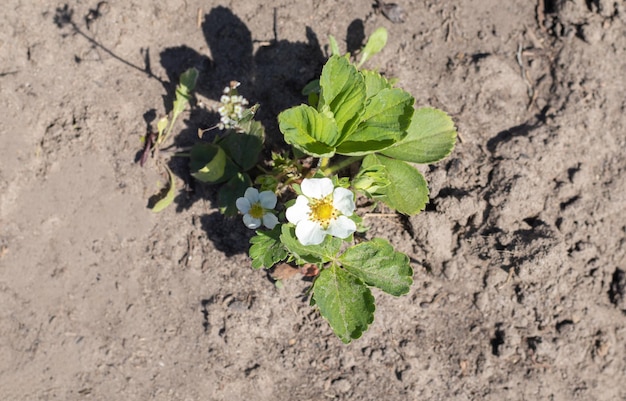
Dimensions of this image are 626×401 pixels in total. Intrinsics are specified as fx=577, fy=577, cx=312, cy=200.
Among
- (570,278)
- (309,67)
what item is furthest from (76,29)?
(570,278)

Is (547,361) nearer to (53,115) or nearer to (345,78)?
(345,78)

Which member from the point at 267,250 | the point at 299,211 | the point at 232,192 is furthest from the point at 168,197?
the point at 299,211

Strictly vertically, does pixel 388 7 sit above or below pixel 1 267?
above

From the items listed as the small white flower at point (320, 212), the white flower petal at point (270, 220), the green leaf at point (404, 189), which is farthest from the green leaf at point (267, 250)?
the green leaf at point (404, 189)

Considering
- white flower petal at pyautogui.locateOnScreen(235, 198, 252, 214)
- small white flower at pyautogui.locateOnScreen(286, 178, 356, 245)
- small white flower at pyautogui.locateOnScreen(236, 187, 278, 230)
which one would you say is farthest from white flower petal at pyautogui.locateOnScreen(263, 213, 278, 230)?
small white flower at pyautogui.locateOnScreen(286, 178, 356, 245)

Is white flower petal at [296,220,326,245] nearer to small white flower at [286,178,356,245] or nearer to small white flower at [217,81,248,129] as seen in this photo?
small white flower at [286,178,356,245]

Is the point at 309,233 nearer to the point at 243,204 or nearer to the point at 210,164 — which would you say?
the point at 243,204
